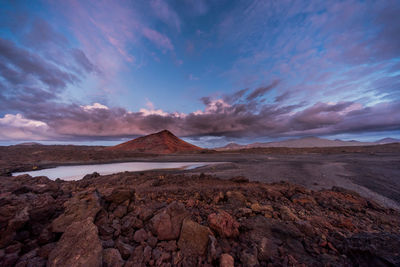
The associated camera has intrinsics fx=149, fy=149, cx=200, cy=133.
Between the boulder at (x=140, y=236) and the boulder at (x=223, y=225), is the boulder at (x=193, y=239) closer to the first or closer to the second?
the boulder at (x=223, y=225)

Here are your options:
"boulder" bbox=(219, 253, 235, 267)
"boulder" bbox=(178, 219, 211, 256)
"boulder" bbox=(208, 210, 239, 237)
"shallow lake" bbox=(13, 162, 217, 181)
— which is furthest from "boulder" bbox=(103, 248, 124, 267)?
"shallow lake" bbox=(13, 162, 217, 181)

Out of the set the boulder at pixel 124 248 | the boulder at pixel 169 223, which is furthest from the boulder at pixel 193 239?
the boulder at pixel 124 248

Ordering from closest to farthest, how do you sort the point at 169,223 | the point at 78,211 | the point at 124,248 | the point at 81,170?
the point at 124,248
the point at 169,223
the point at 78,211
the point at 81,170

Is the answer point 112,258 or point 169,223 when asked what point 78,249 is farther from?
point 169,223

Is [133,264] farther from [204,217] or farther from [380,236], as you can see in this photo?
[380,236]

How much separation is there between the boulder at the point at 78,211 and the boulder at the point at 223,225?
1.95m

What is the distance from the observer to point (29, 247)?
6.72 ft

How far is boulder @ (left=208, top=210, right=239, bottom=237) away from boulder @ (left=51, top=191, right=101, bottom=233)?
6.39 feet

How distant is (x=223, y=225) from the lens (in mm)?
2451

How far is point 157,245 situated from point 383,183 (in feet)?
37.4

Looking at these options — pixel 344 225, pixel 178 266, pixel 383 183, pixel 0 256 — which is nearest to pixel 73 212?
pixel 0 256

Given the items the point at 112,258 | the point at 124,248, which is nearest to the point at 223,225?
the point at 124,248

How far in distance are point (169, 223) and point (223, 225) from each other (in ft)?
2.93

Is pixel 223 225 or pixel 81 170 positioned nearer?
pixel 223 225
